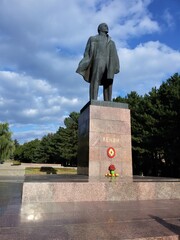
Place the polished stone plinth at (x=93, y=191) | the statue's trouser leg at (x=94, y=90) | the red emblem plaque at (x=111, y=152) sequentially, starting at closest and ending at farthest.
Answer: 1. the polished stone plinth at (x=93, y=191)
2. the red emblem plaque at (x=111, y=152)
3. the statue's trouser leg at (x=94, y=90)

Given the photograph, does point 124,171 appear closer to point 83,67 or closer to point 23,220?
point 83,67

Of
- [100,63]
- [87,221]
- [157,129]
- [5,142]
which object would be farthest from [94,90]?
[5,142]

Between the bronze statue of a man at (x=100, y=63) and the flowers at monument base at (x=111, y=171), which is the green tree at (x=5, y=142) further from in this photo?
the flowers at monument base at (x=111, y=171)

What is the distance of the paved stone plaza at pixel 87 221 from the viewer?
320 cm

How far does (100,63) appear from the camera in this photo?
32.2 feet

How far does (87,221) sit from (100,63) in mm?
7094

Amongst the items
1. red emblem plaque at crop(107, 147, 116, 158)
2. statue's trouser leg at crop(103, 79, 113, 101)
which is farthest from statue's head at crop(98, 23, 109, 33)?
red emblem plaque at crop(107, 147, 116, 158)

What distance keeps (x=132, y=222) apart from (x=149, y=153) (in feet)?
93.2

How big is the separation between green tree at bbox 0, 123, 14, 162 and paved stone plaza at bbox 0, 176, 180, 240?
1554 inches

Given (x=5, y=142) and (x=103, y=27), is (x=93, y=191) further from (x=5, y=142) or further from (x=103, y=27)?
(x=5, y=142)

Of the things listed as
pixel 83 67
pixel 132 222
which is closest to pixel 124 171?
pixel 83 67

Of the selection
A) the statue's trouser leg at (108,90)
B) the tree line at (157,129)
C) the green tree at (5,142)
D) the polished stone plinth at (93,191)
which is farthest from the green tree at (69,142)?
the polished stone plinth at (93,191)

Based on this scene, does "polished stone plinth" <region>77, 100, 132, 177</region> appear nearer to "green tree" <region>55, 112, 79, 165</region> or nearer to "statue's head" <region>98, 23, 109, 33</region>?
"statue's head" <region>98, 23, 109, 33</region>

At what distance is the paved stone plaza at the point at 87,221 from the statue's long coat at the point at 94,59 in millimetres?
5874
